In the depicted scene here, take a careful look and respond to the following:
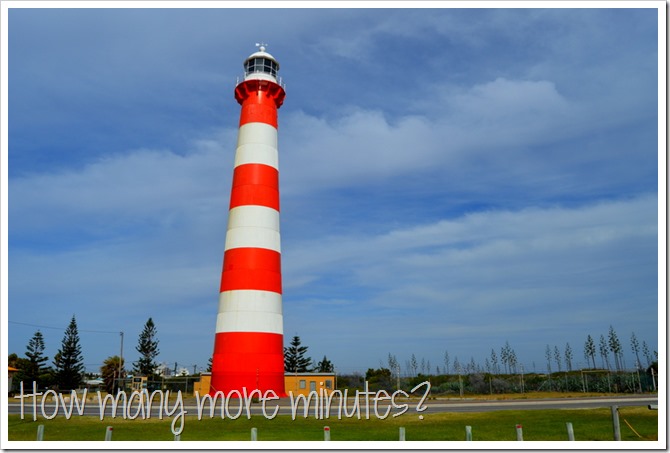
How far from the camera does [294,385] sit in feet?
116

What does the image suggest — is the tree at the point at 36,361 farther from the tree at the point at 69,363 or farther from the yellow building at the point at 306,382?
the yellow building at the point at 306,382

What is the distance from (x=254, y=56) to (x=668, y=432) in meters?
29.1

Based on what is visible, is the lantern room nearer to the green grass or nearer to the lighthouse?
the lighthouse

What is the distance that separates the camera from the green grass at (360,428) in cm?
1636

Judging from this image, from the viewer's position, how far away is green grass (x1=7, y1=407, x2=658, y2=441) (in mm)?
16359

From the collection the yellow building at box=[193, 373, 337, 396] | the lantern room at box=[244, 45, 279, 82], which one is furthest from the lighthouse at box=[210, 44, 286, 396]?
the yellow building at box=[193, 373, 337, 396]

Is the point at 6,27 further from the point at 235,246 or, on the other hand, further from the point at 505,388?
the point at 505,388

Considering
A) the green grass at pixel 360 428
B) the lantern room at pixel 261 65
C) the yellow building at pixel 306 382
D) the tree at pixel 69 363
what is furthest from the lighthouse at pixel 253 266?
the tree at pixel 69 363

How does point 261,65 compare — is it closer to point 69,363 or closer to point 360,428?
point 360,428

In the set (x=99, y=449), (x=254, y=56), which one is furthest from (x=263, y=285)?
(x=99, y=449)

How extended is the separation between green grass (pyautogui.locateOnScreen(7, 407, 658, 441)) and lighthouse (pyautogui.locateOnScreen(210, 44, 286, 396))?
19.7 ft

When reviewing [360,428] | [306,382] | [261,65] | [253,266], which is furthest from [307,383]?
[261,65]

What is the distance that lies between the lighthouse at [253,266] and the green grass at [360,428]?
6005 millimetres

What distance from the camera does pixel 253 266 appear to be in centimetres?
2923
